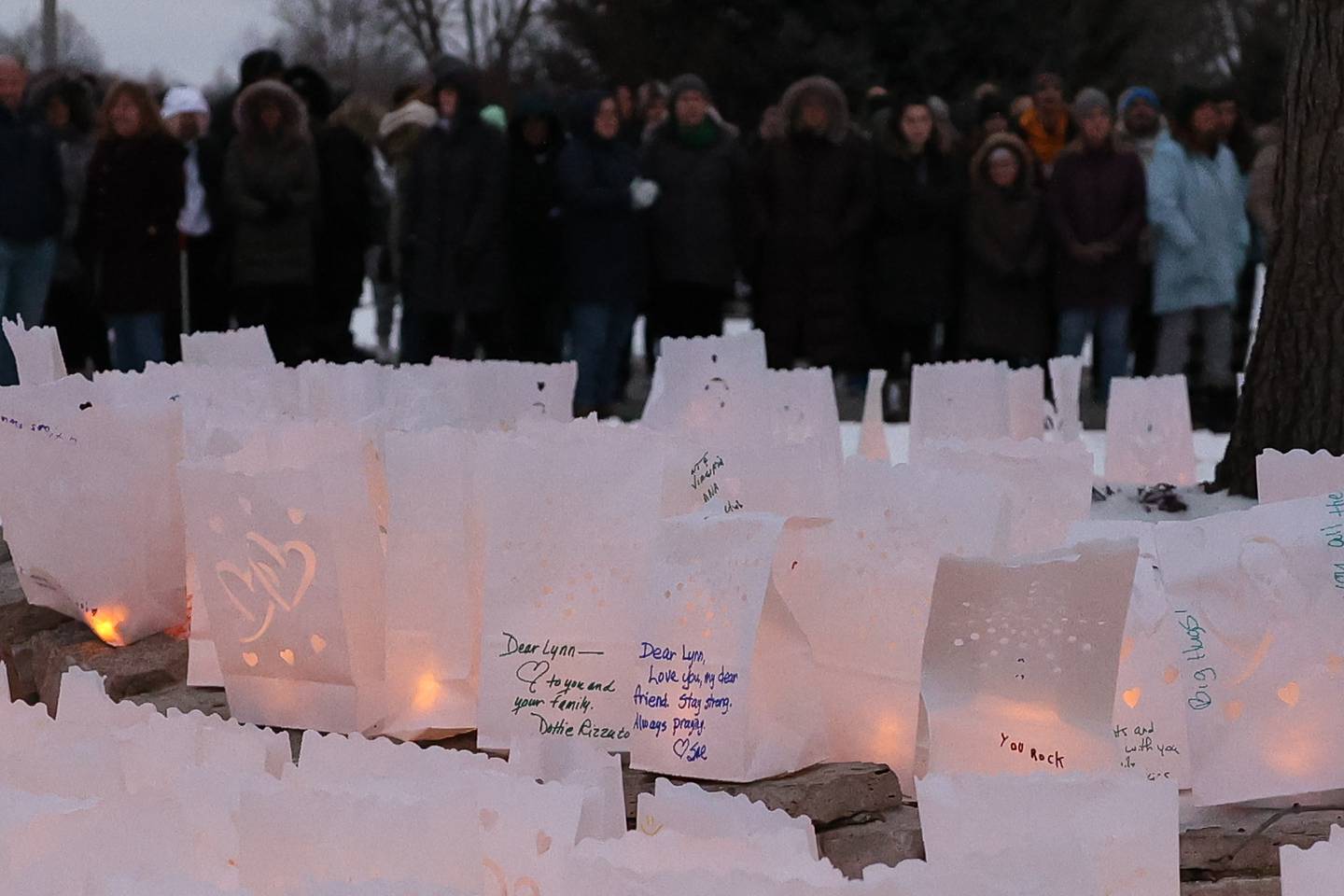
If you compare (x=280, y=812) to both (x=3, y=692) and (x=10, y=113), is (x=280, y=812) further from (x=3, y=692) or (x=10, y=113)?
(x=10, y=113)

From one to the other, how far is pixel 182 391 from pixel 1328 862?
2.28 meters

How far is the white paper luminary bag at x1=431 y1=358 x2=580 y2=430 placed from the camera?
346cm

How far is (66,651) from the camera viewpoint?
2879 mm

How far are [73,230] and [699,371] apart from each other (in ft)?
12.5

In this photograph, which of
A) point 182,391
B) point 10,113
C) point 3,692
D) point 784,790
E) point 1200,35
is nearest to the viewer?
point 3,692

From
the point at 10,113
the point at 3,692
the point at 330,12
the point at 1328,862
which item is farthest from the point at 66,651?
the point at 330,12

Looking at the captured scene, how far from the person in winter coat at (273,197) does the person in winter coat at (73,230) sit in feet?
1.80

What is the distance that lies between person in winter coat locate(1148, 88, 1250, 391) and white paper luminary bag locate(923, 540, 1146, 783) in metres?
5.36

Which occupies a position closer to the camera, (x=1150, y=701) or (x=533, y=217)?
(x=1150, y=701)

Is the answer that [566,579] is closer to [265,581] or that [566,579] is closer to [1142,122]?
[265,581]

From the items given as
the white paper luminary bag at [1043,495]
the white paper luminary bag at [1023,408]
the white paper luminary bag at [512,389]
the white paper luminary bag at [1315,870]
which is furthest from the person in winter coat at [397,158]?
the white paper luminary bag at [1315,870]

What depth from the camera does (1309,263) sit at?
3.80m

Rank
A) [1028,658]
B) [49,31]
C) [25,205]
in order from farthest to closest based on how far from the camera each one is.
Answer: [49,31] < [25,205] < [1028,658]

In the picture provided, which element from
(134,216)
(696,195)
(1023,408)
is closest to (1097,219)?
(696,195)
